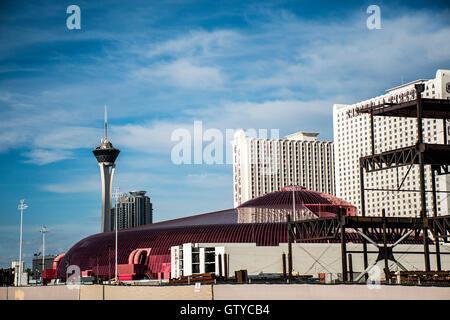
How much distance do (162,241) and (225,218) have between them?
53.2 ft

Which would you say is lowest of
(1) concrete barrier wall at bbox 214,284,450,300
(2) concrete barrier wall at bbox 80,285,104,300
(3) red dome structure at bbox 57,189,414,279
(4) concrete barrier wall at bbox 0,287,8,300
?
(4) concrete barrier wall at bbox 0,287,8,300

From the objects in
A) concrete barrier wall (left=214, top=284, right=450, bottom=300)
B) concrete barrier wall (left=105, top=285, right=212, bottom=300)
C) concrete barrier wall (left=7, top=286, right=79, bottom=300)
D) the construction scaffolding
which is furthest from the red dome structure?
concrete barrier wall (left=214, top=284, right=450, bottom=300)

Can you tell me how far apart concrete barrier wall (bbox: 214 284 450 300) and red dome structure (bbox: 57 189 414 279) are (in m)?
75.5

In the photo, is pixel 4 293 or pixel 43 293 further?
pixel 4 293

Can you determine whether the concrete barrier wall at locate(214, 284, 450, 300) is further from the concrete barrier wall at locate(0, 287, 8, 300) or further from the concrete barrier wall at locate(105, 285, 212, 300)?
the concrete barrier wall at locate(0, 287, 8, 300)

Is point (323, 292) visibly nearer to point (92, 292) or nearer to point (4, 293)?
point (92, 292)

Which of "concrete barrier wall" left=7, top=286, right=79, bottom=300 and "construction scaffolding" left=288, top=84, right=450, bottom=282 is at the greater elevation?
"construction scaffolding" left=288, top=84, right=450, bottom=282

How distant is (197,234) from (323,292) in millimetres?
91057

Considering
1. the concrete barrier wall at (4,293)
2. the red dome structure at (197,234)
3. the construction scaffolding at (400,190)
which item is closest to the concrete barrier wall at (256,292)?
the concrete barrier wall at (4,293)

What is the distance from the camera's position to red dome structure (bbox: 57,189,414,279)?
143 meters

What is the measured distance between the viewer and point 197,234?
148m

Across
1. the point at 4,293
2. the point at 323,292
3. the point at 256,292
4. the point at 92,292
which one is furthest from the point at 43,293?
the point at 323,292

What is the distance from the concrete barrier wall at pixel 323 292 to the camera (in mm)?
52438
